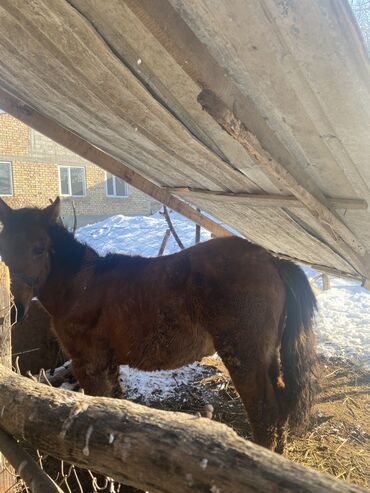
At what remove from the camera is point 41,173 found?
2050 cm

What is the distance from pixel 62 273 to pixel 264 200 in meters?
2.39

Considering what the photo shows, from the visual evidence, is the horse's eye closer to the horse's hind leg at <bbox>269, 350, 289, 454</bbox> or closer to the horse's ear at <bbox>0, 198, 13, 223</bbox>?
the horse's ear at <bbox>0, 198, 13, 223</bbox>

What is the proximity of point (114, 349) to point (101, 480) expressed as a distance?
1277mm

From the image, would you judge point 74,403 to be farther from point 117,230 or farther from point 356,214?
point 117,230

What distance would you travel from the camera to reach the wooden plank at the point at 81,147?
4.27 m

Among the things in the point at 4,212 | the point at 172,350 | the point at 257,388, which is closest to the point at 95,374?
the point at 172,350

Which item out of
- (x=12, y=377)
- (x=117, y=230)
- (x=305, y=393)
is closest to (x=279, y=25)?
(x=12, y=377)

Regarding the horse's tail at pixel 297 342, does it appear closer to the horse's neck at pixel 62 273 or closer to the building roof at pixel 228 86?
the building roof at pixel 228 86

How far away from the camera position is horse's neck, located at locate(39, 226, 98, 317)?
12.9 feet

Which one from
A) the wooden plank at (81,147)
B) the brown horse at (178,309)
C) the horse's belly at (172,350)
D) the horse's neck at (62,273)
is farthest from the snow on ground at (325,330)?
the horse's belly at (172,350)

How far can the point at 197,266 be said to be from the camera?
3.48m

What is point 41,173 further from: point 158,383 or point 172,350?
point 172,350

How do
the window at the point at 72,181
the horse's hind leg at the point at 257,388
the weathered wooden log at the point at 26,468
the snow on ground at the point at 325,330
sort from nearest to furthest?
the weathered wooden log at the point at 26,468, the horse's hind leg at the point at 257,388, the snow on ground at the point at 325,330, the window at the point at 72,181

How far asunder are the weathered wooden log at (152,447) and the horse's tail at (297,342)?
245 centimetres
